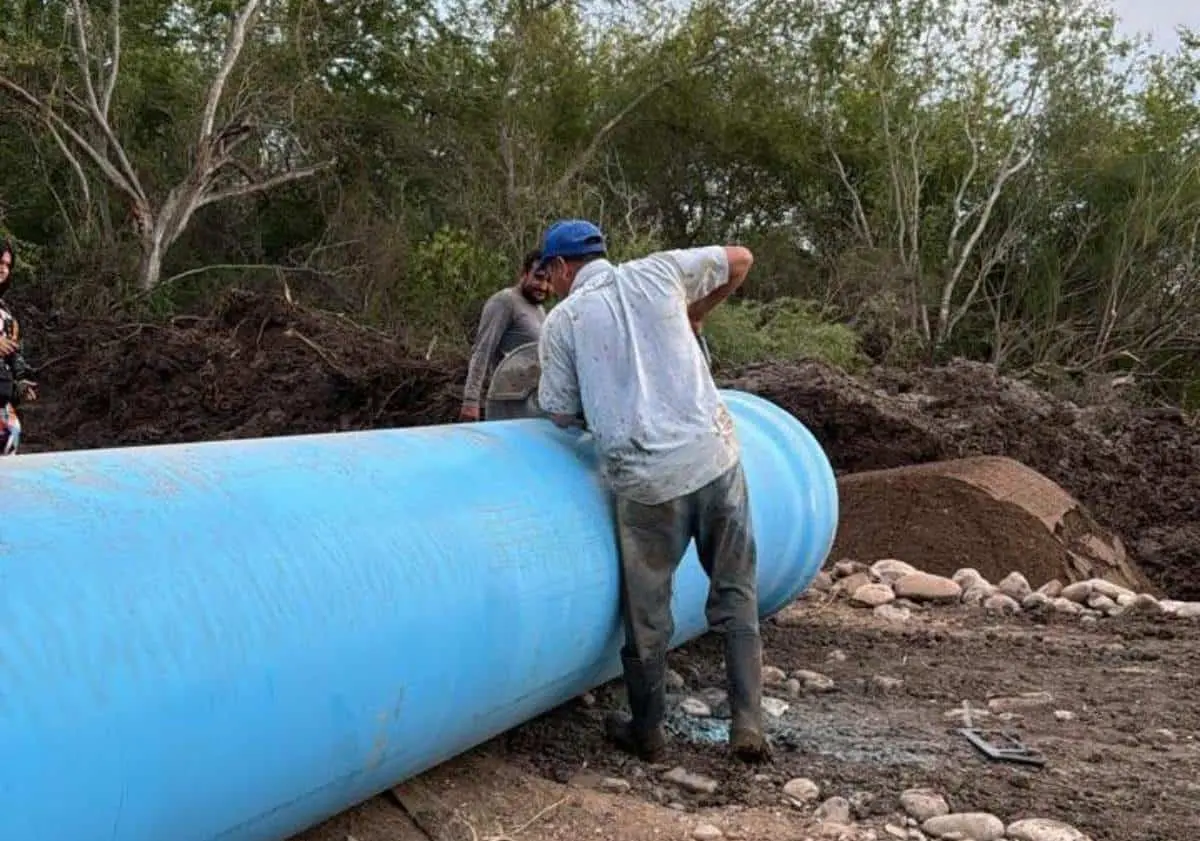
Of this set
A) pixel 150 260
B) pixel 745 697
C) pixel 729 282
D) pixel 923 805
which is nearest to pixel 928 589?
pixel 745 697

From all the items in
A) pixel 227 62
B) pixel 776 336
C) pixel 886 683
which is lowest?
pixel 886 683

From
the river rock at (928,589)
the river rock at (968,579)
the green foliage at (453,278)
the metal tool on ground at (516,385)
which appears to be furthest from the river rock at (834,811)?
the green foliage at (453,278)

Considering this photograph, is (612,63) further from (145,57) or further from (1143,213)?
(1143,213)

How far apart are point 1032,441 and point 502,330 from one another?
217 inches

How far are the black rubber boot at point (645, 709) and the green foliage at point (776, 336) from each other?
939cm

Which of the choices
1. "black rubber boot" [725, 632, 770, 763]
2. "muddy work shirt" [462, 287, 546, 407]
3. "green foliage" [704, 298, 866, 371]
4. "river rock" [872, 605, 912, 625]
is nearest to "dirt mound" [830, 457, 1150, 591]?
"river rock" [872, 605, 912, 625]

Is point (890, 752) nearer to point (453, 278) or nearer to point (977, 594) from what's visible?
point (977, 594)

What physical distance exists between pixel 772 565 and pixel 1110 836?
1.81 metres

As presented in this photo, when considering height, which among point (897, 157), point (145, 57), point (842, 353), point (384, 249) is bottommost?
point (842, 353)

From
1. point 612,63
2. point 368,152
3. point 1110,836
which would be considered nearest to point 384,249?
point 368,152

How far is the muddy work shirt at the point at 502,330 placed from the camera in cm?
589

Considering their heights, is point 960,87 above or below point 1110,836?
above

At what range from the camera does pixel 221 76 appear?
598 inches

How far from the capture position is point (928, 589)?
21.2ft
